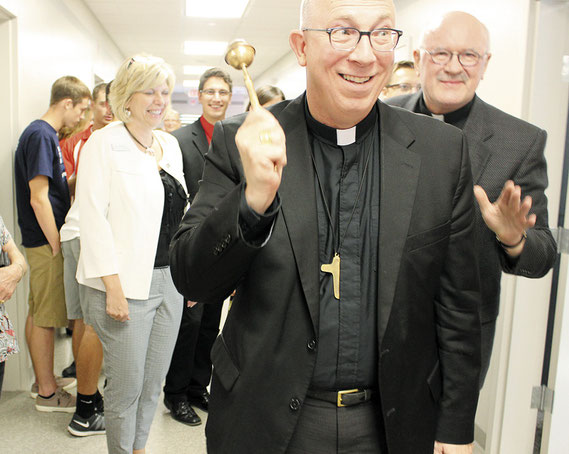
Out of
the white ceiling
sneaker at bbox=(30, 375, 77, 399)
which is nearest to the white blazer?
sneaker at bbox=(30, 375, 77, 399)

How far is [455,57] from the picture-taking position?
5.88 feet

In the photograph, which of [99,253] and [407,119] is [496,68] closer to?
[407,119]

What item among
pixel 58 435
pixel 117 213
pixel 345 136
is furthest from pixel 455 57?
pixel 58 435

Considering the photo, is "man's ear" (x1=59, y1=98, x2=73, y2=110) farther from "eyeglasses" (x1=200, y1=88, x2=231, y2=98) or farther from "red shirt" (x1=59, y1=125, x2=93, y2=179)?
"eyeglasses" (x1=200, y1=88, x2=231, y2=98)

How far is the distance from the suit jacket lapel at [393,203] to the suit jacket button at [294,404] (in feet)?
0.72

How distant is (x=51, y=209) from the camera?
3117 mm

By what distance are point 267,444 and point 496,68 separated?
2692 millimetres

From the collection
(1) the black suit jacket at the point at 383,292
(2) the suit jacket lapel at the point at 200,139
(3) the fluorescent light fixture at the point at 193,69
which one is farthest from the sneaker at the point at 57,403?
(3) the fluorescent light fixture at the point at 193,69

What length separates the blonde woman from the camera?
213cm

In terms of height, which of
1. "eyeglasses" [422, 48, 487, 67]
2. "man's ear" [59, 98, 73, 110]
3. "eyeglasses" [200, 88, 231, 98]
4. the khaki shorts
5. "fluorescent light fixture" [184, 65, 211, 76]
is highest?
"fluorescent light fixture" [184, 65, 211, 76]

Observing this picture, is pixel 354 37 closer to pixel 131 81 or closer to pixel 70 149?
pixel 131 81

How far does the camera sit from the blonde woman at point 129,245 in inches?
84.0

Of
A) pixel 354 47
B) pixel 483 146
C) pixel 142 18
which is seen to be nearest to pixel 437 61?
pixel 483 146

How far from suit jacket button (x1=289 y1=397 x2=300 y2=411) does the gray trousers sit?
4.10 feet
